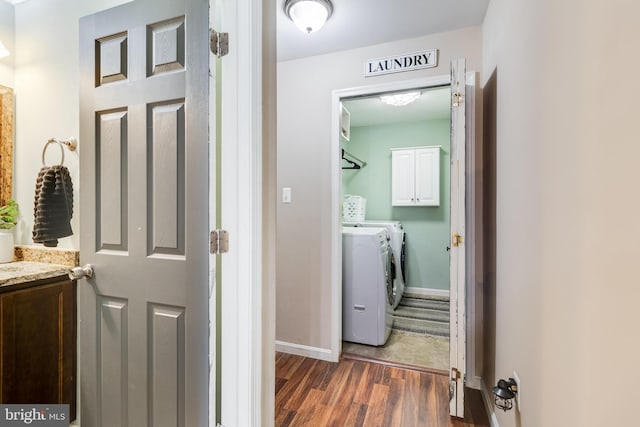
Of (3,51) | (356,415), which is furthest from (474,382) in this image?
(3,51)

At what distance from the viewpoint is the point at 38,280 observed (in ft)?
4.62

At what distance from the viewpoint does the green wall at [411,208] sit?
432 cm

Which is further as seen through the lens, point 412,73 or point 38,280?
point 412,73

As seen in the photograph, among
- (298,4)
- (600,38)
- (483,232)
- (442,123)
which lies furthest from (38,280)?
(442,123)

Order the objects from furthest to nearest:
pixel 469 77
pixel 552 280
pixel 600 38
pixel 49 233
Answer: pixel 469 77 < pixel 49 233 < pixel 552 280 < pixel 600 38

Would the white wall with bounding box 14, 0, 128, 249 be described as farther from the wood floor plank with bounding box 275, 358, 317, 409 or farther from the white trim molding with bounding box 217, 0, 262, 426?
the wood floor plank with bounding box 275, 358, 317, 409

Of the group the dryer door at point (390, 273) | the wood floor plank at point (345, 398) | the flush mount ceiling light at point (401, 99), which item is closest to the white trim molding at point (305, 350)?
the wood floor plank at point (345, 398)

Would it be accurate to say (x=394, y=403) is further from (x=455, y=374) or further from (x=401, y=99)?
(x=401, y=99)

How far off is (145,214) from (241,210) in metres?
0.44

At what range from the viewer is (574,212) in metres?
0.77

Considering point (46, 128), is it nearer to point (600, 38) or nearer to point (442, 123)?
point (600, 38)

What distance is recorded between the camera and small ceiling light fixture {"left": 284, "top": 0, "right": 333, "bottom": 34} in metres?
1.76

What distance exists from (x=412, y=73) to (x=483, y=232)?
1.28 metres

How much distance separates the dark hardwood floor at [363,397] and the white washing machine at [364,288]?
0.32 metres
